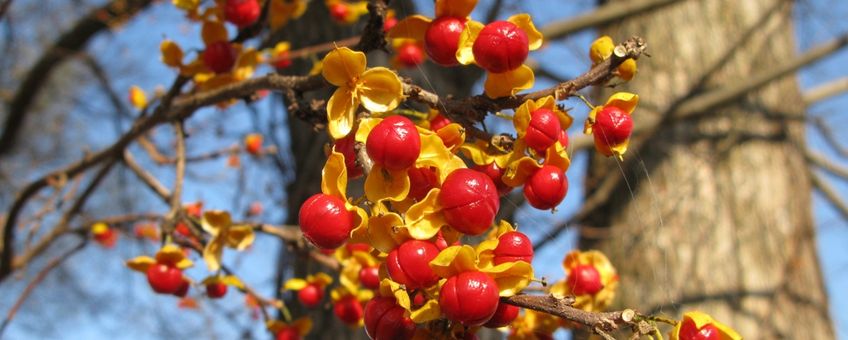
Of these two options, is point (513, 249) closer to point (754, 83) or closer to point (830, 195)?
point (754, 83)

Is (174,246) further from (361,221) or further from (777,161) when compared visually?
(777,161)

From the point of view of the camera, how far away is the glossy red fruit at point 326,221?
726 mm

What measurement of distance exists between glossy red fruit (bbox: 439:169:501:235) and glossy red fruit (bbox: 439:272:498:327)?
0.05 metres

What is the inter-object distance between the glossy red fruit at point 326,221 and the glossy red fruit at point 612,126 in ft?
0.93

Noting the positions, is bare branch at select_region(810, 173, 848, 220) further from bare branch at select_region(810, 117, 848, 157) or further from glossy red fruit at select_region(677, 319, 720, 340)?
glossy red fruit at select_region(677, 319, 720, 340)

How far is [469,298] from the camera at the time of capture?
659mm

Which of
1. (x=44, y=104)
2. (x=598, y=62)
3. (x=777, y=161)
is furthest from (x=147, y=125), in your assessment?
(x=44, y=104)

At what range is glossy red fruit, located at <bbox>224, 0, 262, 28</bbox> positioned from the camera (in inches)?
48.3

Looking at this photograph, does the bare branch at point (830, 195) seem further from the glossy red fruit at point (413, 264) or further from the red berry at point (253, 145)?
the glossy red fruit at point (413, 264)

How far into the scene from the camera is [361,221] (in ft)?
2.46

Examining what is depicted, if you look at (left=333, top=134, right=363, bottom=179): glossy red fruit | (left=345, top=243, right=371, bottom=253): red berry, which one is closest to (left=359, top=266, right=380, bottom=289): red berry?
(left=345, top=243, right=371, bottom=253): red berry

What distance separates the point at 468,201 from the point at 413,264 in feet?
0.25

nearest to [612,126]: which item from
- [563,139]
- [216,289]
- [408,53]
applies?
[563,139]

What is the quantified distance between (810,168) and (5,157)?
12.6 feet
